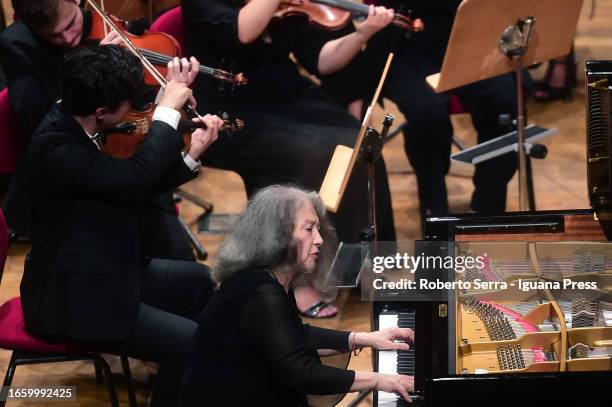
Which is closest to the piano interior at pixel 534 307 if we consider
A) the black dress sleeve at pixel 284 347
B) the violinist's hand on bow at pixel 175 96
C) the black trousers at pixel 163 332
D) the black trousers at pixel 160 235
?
the black dress sleeve at pixel 284 347

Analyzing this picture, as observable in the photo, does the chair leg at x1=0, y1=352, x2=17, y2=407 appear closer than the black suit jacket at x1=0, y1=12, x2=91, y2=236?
Yes

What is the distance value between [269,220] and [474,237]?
0.52 m

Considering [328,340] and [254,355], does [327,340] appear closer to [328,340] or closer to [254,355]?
[328,340]

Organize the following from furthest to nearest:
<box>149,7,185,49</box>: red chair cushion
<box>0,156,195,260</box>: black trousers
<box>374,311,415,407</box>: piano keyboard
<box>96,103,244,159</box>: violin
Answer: <box>149,7,185,49</box>: red chair cushion, <box>0,156,195,260</box>: black trousers, <box>96,103,244,159</box>: violin, <box>374,311,415,407</box>: piano keyboard

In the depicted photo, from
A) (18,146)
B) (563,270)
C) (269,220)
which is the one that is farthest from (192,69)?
(563,270)

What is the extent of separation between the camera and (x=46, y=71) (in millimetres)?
3545

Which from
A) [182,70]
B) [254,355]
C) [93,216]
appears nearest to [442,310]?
[254,355]

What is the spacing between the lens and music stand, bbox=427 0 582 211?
3.57 meters

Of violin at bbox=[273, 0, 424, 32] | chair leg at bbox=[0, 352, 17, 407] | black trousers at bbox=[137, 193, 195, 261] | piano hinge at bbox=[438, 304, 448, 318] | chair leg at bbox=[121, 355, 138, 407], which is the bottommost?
chair leg at bbox=[121, 355, 138, 407]

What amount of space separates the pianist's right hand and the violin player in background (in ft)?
5.21

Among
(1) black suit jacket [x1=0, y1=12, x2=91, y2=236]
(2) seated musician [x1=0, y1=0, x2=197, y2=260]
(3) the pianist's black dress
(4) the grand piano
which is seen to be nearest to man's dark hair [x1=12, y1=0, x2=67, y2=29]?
(2) seated musician [x1=0, y1=0, x2=197, y2=260]

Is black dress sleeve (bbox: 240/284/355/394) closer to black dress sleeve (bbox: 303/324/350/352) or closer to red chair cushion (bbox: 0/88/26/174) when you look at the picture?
black dress sleeve (bbox: 303/324/350/352)

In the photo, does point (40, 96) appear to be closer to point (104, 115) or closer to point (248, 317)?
point (104, 115)

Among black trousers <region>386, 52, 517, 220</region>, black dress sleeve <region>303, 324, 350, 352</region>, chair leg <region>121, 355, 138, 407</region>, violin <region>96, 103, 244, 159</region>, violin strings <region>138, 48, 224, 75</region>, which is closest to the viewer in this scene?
black dress sleeve <region>303, 324, 350, 352</region>
